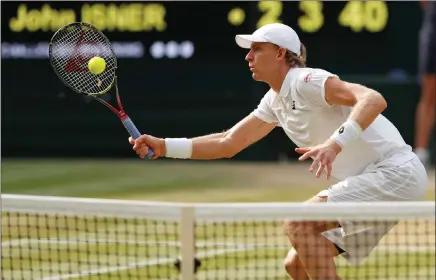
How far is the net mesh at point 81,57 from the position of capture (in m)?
5.66

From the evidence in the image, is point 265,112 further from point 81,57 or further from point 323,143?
point 81,57

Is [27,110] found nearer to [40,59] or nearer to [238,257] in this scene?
[40,59]

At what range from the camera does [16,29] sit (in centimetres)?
1234

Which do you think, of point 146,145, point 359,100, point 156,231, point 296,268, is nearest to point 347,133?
point 359,100

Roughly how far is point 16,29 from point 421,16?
4206 millimetres

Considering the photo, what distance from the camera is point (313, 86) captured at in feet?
16.6

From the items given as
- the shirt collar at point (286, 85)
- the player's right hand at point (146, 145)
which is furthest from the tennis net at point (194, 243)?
the shirt collar at point (286, 85)

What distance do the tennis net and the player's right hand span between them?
0.33 metres

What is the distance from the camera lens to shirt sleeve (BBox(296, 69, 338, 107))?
504 centimetres

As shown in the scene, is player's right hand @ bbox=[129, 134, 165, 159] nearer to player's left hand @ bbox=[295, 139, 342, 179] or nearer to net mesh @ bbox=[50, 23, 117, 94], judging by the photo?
net mesh @ bbox=[50, 23, 117, 94]

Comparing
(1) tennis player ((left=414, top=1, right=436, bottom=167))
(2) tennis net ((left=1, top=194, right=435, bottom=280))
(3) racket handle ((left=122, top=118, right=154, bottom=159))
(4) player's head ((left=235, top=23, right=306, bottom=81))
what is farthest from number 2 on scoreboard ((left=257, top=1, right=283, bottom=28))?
(3) racket handle ((left=122, top=118, right=154, bottom=159))

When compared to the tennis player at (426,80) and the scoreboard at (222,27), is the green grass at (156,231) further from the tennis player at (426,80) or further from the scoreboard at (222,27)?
the scoreboard at (222,27)

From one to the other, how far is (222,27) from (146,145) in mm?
6781

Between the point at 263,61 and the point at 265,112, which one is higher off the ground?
the point at 263,61
